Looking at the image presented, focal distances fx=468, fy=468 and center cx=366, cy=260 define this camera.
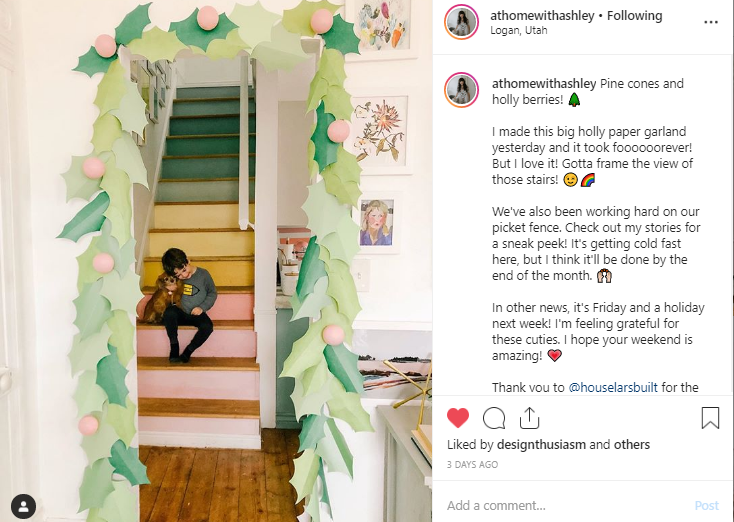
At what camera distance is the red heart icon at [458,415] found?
43cm

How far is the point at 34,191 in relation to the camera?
1.71 m

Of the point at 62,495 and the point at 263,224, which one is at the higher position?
the point at 263,224

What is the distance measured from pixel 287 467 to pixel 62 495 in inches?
40.4

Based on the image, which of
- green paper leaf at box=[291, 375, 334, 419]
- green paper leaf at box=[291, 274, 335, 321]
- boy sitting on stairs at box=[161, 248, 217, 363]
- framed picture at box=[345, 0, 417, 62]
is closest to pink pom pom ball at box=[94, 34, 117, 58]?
framed picture at box=[345, 0, 417, 62]

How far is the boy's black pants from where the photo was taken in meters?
2.87

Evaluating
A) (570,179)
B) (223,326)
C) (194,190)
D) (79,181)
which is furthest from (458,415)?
(194,190)

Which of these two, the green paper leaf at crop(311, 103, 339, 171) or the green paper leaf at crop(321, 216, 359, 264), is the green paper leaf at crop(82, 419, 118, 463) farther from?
the green paper leaf at crop(311, 103, 339, 171)

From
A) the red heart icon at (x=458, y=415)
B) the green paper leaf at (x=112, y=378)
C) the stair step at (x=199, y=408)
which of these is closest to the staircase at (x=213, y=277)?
the stair step at (x=199, y=408)

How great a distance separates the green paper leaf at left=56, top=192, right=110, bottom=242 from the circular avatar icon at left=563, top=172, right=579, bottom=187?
5.11ft

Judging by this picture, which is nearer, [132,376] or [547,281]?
[547,281]

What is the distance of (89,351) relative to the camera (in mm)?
1562

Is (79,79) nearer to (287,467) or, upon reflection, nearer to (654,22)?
(654,22)

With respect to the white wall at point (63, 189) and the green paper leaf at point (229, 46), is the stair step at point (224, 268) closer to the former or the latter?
the white wall at point (63, 189)

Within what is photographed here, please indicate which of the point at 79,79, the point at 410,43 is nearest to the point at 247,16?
the point at 410,43
